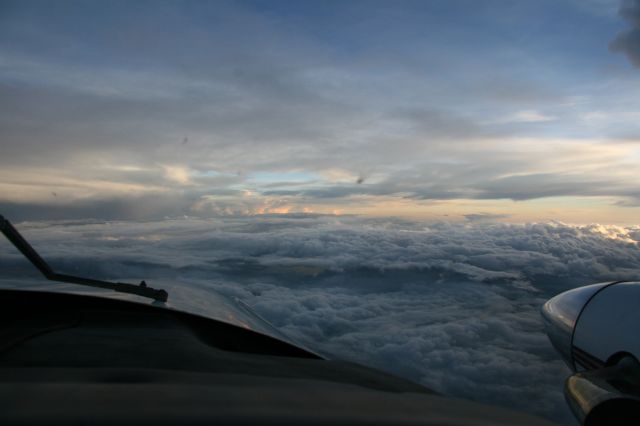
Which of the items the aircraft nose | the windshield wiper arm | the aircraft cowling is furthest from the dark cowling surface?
the aircraft nose

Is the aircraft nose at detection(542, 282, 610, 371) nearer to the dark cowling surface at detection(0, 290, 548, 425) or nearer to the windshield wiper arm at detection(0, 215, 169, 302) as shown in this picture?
the dark cowling surface at detection(0, 290, 548, 425)

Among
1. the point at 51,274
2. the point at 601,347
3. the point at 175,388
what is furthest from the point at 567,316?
the point at 51,274

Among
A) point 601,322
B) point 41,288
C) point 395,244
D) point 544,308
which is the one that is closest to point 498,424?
point 41,288

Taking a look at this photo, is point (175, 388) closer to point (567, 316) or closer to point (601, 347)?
point (601, 347)

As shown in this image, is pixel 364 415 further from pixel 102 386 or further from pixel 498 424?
pixel 102 386

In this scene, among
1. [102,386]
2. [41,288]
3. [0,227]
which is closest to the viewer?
[102,386]
